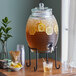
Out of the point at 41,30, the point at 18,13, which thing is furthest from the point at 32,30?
the point at 18,13

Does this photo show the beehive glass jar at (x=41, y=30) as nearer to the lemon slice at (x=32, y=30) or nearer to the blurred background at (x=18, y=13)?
the lemon slice at (x=32, y=30)

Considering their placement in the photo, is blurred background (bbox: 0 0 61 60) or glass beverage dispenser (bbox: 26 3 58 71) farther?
blurred background (bbox: 0 0 61 60)

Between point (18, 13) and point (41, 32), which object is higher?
point (18, 13)

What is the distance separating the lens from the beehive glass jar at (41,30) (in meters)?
1.74

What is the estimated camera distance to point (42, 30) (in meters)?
1.74

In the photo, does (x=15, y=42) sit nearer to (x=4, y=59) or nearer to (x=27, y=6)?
(x=27, y=6)

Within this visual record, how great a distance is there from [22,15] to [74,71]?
133cm

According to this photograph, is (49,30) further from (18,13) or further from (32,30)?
(18,13)

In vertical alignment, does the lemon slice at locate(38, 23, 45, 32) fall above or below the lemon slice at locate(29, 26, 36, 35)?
above

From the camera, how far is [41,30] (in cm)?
174

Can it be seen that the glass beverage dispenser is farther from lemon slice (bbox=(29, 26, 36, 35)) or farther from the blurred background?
the blurred background

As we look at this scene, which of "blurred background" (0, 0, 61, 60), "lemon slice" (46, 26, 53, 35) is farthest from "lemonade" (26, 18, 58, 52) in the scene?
"blurred background" (0, 0, 61, 60)

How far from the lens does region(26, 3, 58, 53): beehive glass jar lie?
174 centimetres

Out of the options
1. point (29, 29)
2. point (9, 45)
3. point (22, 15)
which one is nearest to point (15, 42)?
point (9, 45)
